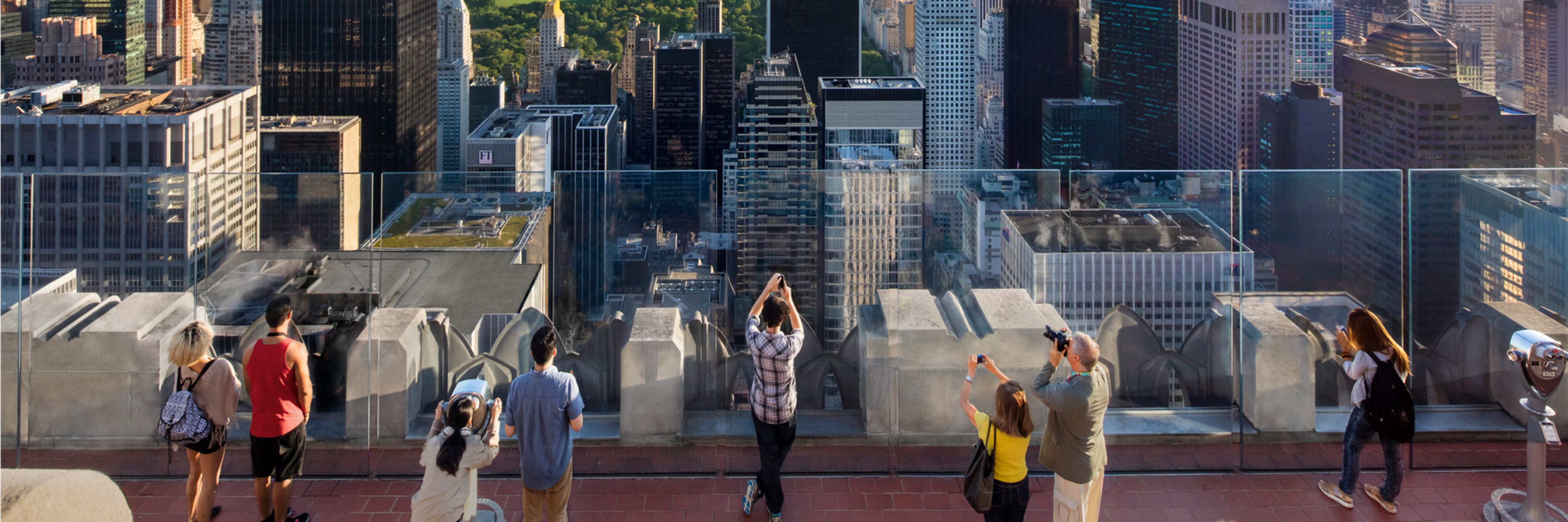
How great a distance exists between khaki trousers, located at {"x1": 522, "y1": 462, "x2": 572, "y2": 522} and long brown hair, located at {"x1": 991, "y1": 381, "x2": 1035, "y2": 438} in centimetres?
116

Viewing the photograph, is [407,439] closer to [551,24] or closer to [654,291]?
[654,291]

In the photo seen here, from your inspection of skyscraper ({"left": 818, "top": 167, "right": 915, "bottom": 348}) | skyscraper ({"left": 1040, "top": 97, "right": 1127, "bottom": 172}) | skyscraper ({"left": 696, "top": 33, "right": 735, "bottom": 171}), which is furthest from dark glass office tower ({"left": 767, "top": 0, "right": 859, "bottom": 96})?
skyscraper ({"left": 818, "top": 167, "right": 915, "bottom": 348})

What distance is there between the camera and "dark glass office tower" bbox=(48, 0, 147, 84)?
66375 mm

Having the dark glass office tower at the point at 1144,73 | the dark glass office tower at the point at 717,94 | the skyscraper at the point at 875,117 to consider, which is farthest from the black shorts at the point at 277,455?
the dark glass office tower at the point at 717,94

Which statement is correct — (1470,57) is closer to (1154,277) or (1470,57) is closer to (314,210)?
(1154,277)

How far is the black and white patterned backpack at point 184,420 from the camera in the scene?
3014mm

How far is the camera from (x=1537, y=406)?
3072mm

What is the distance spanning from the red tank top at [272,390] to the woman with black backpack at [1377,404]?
3086mm

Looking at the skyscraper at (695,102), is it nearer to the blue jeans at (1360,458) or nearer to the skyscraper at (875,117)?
the skyscraper at (875,117)

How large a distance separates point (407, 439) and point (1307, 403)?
3.17m

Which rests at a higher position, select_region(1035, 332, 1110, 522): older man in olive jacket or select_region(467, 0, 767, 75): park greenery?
select_region(467, 0, 767, 75): park greenery

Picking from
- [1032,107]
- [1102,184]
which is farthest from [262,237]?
[1032,107]

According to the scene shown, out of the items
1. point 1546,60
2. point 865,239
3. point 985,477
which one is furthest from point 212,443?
point 1546,60

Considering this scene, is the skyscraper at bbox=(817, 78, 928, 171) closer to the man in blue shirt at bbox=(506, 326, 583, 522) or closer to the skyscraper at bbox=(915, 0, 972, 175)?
the skyscraper at bbox=(915, 0, 972, 175)
